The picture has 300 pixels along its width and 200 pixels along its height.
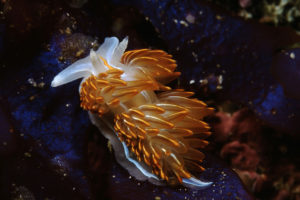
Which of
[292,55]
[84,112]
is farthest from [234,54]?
[84,112]

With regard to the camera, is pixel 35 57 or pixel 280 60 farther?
pixel 280 60

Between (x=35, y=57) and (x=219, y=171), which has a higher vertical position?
(x=35, y=57)

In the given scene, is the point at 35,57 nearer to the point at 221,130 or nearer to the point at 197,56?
the point at 197,56

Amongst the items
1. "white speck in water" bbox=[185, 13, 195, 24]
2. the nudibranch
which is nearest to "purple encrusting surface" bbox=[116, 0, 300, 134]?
"white speck in water" bbox=[185, 13, 195, 24]

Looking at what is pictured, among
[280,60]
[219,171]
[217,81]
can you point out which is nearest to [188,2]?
[217,81]

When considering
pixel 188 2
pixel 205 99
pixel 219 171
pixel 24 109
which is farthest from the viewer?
pixel 205 99

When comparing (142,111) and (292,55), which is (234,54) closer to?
(292,55)

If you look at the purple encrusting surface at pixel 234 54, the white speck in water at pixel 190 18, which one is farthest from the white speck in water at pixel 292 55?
the white speck in water at pixel 190 18
